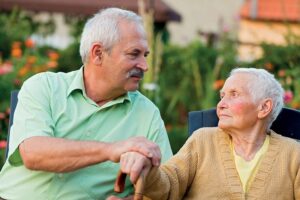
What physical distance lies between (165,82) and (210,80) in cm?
158

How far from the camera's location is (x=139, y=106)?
15.1 feet

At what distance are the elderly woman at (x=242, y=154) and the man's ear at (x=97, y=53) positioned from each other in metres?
0.57

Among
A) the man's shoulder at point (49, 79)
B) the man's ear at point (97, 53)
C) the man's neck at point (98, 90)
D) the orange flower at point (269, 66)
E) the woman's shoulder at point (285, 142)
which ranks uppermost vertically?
the man's ear at point (97, 53)

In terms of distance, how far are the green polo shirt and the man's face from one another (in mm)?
102

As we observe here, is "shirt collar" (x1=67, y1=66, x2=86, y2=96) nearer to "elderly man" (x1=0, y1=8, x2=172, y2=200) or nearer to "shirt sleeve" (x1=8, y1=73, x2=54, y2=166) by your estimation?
"elderly man" (x1=0, y1=8, x2=172, y2=200)

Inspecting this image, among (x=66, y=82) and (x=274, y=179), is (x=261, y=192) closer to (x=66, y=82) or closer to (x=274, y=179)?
(x=274, y=179)

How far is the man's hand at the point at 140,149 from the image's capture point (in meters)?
3.69

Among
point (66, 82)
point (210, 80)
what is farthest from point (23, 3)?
point (66, 82)

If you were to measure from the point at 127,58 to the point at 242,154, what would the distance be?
69 centimetres

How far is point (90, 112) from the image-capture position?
14.8ft

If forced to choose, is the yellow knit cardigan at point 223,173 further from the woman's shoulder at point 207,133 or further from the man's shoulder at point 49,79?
the man's shoulder at point 49,79

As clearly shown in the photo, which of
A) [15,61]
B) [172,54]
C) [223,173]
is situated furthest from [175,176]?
[172,54]

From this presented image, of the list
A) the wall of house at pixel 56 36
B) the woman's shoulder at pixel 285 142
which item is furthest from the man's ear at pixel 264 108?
the wall of house at pixel 56 36

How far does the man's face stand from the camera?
4465 mm
